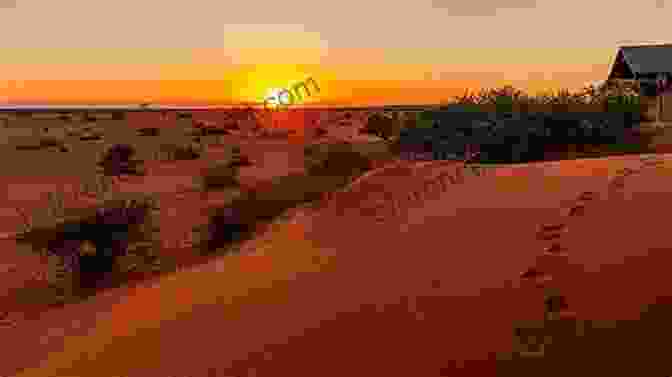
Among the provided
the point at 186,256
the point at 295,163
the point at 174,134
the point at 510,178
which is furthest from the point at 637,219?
the point at 174,134

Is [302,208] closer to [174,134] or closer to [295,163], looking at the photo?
[295,163]

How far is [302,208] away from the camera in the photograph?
996 cm

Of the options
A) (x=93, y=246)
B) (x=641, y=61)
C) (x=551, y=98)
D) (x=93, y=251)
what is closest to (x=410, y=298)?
(x=93, y=251)

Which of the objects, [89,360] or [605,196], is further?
[605,196]

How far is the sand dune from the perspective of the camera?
4066 mm

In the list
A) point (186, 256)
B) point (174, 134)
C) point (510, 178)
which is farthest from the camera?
point (174, 134)

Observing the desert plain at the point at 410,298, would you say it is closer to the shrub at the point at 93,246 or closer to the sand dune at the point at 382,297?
the sand dune at the point at 382,297

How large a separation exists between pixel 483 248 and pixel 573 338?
2.27 meters

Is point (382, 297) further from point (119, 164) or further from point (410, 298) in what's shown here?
point (119, 164)

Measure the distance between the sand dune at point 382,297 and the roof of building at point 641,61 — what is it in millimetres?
25315

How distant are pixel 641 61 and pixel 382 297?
30495 millimetres

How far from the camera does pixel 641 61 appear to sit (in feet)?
102

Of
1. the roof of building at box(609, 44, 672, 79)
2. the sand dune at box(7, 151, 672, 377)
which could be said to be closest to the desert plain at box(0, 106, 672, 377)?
the sand dune at box(7, 151, 672, 377)

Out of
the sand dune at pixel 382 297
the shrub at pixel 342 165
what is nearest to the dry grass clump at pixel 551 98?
the shrub at pixel 342 165
